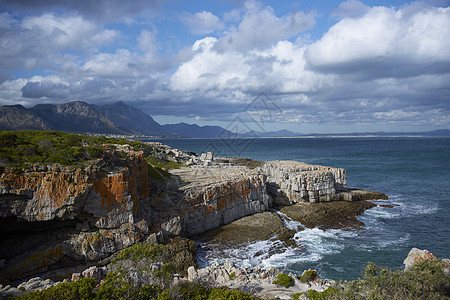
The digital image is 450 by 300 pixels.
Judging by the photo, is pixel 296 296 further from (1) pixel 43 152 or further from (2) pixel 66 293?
(1) pixel 43 152

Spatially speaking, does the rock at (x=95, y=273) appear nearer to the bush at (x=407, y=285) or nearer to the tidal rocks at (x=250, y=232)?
the tidal rocks at (x=250, y=232)

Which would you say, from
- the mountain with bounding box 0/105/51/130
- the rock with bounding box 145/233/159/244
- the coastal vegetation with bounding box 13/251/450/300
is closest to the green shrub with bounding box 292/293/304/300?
the coastal vegetation with bounding box 13/251/450/300

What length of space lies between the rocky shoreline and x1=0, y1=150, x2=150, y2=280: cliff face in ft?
0.17

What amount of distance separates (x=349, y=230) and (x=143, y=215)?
21.2 meters

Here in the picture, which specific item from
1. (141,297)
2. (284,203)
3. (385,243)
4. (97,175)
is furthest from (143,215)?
(385,243)

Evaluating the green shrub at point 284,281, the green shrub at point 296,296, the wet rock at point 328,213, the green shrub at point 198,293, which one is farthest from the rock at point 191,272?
the wet rock at point 328,213

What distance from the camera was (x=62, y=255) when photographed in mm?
17609

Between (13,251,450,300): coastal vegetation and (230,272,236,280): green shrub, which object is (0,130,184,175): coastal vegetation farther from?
(230,272,236,280): green shrub

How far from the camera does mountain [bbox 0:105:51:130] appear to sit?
153 m

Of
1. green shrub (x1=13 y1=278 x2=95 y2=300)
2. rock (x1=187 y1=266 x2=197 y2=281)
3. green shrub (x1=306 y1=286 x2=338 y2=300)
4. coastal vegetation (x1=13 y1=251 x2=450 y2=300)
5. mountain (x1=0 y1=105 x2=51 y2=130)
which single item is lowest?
rock (x1=187 y1=266 x2=197 y2=281)

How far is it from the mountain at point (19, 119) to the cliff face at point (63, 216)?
16489 cm

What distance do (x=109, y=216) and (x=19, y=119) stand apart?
189 m

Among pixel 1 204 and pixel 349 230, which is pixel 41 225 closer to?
pixel 1 204

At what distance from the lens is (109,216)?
19359 millimetres
